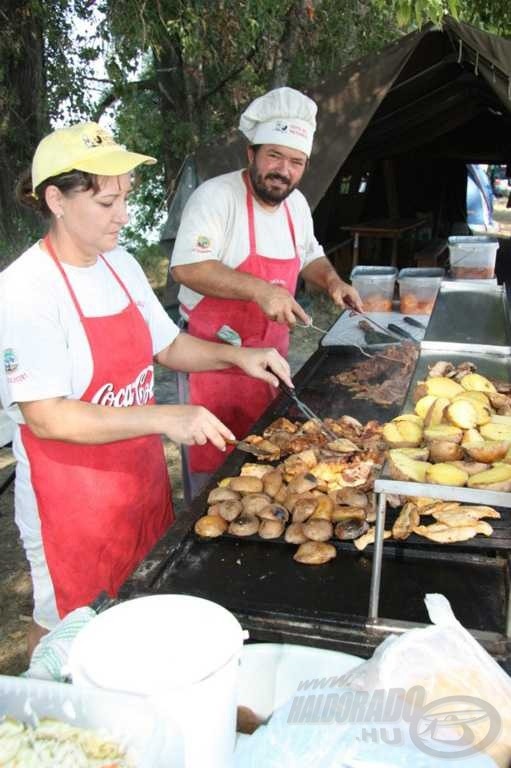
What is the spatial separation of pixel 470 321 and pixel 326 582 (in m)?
1.78

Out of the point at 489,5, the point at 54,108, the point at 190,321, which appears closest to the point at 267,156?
the point at 190,321

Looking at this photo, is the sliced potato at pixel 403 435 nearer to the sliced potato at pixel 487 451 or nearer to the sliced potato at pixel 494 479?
the sliced potato at pixel 487 451

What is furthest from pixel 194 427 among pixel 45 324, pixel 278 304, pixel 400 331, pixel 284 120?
pixel 400 331

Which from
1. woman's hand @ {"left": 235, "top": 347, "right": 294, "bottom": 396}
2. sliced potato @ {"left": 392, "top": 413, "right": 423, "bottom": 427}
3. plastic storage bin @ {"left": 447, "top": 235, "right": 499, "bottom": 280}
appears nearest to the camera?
sliced potato @ {"left": 392, "top": 413, "right": 423, "bottom": 427}

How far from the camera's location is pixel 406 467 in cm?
152

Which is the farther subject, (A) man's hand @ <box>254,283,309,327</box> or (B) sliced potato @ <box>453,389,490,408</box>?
(A) man's hand @ <box>254,283,309,327</box>

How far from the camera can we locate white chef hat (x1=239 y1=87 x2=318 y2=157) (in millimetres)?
3207

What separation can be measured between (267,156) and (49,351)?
70.3 inches

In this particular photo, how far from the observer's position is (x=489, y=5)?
7293mm

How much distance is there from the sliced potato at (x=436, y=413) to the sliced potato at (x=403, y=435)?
0.05 m

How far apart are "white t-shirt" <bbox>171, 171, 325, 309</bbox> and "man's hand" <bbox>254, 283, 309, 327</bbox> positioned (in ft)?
1.44

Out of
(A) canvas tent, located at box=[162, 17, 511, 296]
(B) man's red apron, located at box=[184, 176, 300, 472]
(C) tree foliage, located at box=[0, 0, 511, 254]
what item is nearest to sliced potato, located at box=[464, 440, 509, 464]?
(B) man's red apron, located at box=[184, 176, 300, 472]

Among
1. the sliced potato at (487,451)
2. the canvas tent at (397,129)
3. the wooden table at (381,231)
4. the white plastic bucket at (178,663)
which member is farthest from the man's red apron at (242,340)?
the wooden table at (381,231)

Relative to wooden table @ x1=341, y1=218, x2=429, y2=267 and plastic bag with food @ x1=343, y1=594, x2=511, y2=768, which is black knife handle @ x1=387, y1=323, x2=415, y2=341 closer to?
plastic bag with food @ x1=343, y1=594, x2=511, y2=768
